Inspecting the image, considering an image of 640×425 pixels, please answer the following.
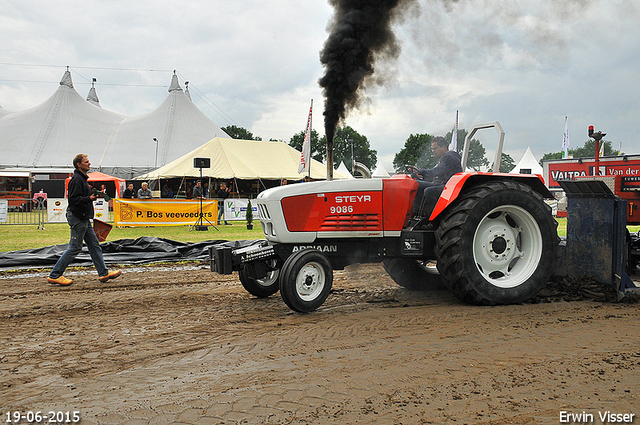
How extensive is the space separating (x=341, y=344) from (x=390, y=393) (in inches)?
35.7

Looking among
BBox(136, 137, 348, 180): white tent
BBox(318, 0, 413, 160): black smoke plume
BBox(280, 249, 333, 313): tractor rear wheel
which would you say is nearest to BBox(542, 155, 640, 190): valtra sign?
BBox(318, 0, 413, 160): black smoke plume

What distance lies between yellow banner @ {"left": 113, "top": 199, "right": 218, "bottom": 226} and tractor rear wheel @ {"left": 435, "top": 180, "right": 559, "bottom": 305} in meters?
12.2

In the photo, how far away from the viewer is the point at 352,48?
275 inches

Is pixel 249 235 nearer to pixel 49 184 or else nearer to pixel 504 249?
pixel 504 249

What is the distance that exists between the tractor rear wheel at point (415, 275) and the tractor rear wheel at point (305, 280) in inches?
54.7

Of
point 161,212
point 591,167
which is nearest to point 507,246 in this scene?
point 161,212

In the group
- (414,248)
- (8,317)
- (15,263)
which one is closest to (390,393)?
(414,248)

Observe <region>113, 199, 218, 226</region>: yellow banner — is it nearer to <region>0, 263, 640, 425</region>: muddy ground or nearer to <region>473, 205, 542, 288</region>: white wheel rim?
<region>0, 263, 640, 425</region>: muddy ground

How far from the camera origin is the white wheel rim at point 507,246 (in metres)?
4.93

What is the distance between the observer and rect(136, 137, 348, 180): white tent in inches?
932

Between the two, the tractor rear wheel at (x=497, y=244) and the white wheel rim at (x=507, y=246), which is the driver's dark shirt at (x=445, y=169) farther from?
the white wheel rim at (x=507, y=246)

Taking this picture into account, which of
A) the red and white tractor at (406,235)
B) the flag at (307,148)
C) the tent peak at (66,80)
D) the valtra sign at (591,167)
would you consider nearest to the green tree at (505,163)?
the red and white tractor at (406,235)

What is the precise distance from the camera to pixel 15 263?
305 inches

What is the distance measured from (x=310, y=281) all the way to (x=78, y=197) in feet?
11.8
